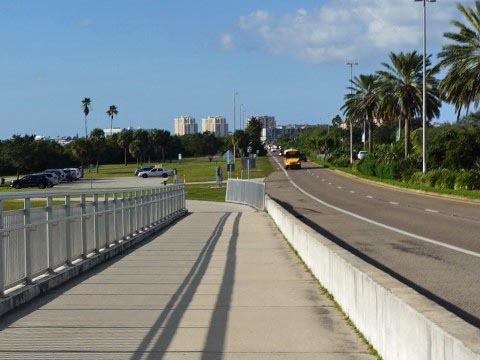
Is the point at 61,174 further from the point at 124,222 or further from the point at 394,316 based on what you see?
the point at 394,316

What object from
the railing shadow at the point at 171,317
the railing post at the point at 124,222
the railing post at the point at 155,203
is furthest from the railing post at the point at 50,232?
the railing post at the point at 155,203

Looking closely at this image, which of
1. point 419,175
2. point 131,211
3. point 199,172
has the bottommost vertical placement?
point 199,172

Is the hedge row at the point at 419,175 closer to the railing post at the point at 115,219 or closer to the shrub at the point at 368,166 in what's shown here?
the shrub at the point at 368,166

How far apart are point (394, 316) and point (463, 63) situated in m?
39.9

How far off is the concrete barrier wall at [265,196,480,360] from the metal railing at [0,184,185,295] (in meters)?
3.93

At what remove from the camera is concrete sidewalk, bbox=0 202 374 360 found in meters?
7.35

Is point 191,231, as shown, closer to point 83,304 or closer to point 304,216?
point 304,216

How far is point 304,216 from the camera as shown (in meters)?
30.3

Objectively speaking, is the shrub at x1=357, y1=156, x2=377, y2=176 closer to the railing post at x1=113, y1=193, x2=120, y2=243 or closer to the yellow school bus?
the yellow school bus

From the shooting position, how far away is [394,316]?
614 cm

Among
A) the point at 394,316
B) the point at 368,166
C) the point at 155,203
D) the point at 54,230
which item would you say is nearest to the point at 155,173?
the point at 368,166

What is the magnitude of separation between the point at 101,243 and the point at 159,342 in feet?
26.7

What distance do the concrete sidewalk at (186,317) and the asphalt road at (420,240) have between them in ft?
5.50

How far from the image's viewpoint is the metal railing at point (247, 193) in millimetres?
40466
